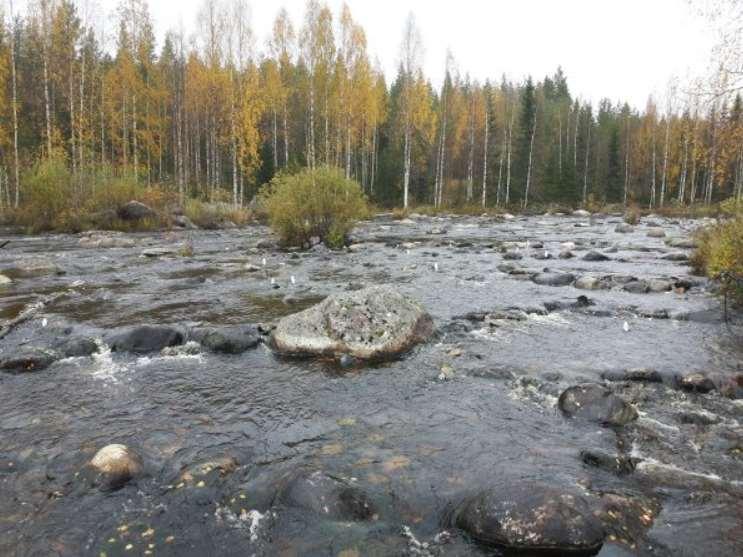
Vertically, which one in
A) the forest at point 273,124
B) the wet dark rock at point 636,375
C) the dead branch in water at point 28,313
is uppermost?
the forest at point 273,124

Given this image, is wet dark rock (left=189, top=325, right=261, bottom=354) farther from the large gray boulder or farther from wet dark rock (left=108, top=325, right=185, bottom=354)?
the large gray boulder

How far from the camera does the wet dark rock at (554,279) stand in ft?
45.0

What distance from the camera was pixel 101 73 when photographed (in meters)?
39.5

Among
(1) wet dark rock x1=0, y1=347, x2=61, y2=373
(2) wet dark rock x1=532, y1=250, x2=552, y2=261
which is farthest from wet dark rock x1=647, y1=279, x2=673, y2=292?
(1) wet dark rock x1=0, y1=347, x2=61, y2=373

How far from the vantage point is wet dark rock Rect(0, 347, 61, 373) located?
24.7 ft

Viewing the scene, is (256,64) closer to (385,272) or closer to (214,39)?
(214,39)

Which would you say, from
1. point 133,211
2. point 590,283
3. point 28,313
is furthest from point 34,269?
point 590,283

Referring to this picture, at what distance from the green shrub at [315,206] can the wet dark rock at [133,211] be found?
10.7 meters

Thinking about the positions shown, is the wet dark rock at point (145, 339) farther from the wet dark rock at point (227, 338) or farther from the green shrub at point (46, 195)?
the green shrub at point (46, 195)

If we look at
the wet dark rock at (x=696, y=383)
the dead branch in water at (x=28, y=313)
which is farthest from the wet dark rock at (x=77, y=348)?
the wet dark rock at (x=696, y=383)

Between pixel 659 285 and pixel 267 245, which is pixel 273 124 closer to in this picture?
pixel 267 245

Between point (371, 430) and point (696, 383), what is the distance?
440 centimetres

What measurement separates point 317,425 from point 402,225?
28.5 m

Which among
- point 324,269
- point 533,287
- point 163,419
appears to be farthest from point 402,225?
point 163,419
